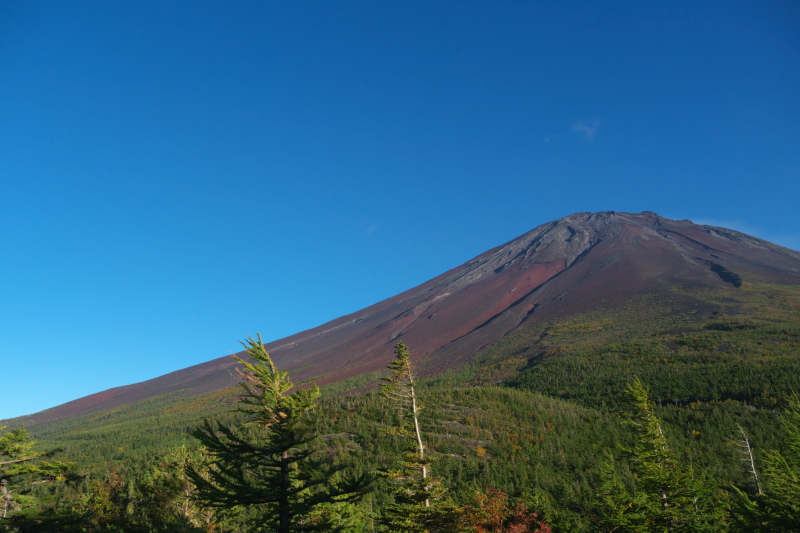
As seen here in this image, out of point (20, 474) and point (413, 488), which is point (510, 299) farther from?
point (20, 474)

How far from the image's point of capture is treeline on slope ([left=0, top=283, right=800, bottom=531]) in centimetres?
3011

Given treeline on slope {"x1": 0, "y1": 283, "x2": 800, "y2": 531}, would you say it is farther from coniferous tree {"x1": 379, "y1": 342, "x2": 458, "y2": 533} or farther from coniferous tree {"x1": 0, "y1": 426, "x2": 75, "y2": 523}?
coniferous tree {"x1": 379, "y1": 342, "x2": 458, "y2": 533}

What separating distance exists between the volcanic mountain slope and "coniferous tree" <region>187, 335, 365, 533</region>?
108430 millimetres

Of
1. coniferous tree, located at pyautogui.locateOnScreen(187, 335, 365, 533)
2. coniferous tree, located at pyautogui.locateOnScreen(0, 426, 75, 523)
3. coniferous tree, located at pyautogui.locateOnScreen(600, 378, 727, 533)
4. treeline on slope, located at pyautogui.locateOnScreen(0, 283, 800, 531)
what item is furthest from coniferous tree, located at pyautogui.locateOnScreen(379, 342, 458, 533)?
coniferous tree, located at pyautogui.locateOnScreen(0, 426, 75, 523)

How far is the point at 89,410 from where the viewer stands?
534ft

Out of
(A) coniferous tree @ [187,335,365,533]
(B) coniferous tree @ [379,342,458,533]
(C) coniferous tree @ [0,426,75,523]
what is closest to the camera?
(A) coniferous tree @ [187,335,365,533]

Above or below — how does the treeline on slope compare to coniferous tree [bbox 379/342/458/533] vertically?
below

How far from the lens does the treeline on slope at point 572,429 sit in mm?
30109

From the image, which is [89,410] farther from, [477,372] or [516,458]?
[516,458]

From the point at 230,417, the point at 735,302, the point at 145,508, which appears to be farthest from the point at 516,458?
the point at 735,302

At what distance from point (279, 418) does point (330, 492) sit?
1.96 metres

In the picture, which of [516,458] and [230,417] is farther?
[230,417]

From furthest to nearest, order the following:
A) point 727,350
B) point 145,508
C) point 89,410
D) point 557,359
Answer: point 89,410 < point 557,359 < point 727,350 < point 145,508

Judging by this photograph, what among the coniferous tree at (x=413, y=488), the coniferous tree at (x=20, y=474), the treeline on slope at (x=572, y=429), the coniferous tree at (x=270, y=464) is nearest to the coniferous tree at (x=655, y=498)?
the treeline on slope at (x=572, y=429)
